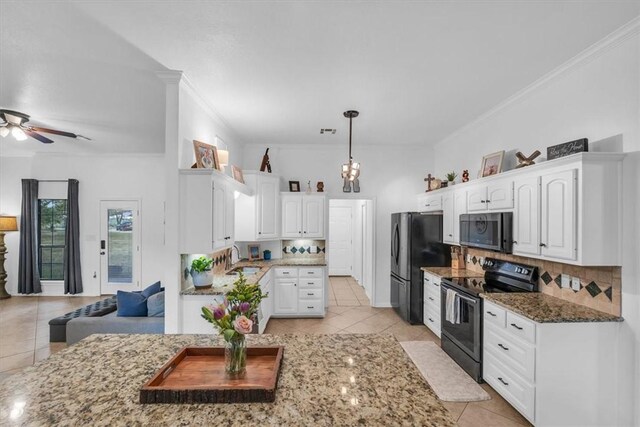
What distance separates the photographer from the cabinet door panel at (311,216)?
5383mm

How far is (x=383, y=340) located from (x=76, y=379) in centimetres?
150

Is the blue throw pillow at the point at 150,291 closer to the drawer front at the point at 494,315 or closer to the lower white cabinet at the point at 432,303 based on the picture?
the lower white cabinet at the point at 432,303

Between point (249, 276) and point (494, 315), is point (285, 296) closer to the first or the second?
point (249, 276)

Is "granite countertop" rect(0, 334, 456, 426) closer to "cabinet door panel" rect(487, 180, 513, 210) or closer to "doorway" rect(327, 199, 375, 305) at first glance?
"cabinet door panel" rect(487, 180, 513, 210)

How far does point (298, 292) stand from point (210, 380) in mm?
3739

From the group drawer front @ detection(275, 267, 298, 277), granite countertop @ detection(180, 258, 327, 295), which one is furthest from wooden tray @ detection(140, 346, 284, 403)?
drawer front @ detection(275, 267, 298, 277)

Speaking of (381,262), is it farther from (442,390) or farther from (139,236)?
(139,236)

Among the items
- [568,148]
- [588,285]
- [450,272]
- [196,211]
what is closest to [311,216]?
[450,272]

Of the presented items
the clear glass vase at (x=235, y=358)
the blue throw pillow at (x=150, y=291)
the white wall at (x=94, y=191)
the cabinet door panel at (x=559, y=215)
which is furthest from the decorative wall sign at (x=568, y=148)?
the white wall at (x=94, y=191)

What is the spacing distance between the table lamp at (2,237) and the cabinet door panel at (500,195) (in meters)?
8.16

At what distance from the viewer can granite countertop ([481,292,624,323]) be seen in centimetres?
229

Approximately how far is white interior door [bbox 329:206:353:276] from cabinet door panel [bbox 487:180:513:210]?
5.48 meters

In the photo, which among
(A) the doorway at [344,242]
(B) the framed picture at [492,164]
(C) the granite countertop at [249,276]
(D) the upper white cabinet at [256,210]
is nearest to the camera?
(C) the granite countertop at [249,276]

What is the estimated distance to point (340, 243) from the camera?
878cm
